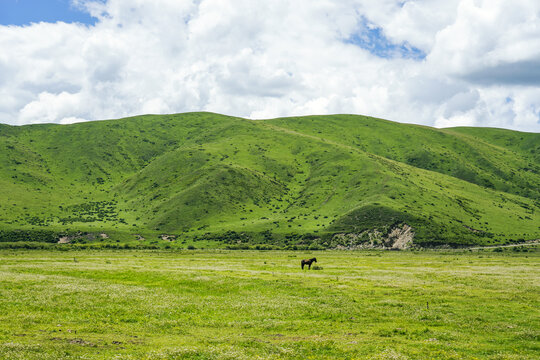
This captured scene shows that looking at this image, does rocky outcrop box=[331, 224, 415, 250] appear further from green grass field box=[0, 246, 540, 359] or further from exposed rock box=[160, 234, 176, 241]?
green grass field box=[0, 246, 540, 359]

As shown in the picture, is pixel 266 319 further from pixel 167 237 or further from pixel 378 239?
pixel 167 237

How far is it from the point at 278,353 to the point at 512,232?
16475 cm

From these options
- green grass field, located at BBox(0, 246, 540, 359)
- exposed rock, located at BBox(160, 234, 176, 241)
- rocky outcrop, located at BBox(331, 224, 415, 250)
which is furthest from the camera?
exposed rock, located at BBox(160, 234, 176, 241)

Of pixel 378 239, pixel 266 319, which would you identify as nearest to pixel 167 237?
pixel 378 239

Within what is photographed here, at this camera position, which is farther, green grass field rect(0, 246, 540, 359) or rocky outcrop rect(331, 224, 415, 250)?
rocky outcrop rect(331, 224, 415, 250)

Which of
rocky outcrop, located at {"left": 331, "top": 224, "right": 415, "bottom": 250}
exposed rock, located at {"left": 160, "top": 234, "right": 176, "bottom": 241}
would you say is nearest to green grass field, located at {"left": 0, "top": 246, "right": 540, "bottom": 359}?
rocky outcrop, located at {"left": 331, "top": 224, "right": 415, "bottom": 250}

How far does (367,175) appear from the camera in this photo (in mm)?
198750

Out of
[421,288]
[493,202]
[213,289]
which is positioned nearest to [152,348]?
[213,289]

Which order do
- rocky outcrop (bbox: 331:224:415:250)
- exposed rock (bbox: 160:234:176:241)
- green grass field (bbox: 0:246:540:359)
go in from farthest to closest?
exposed rock (bbox: 160:234:176:241) → rocky outcrop (bbox: 331:224:415:250) → green grass field (bbox: 0:246:540:359)

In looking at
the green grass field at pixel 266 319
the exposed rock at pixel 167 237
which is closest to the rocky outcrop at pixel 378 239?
the exposed rock at pixel 167 237

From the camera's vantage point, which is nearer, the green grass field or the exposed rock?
the green grass field

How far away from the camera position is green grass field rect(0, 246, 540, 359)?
2188cm

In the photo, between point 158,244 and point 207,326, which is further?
point 158,244

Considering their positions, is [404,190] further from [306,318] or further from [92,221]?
[306,318]
